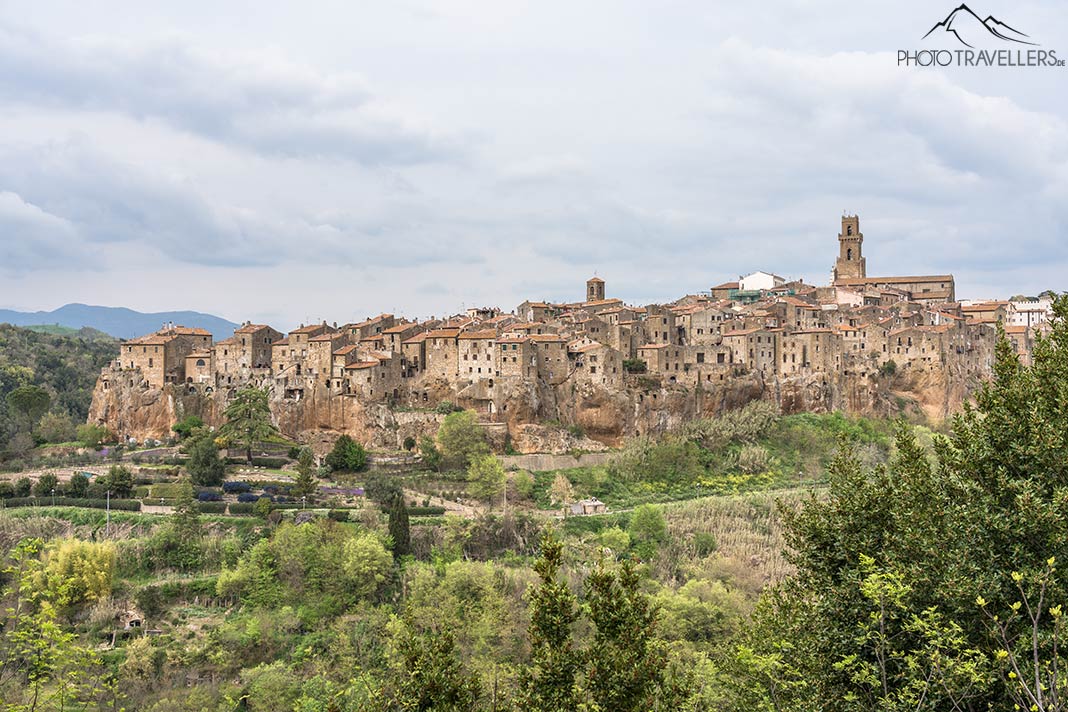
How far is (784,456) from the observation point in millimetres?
54531

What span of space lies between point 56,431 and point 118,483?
15560 mm

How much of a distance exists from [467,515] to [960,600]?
34.6m

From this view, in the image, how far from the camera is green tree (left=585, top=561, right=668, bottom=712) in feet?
39.1

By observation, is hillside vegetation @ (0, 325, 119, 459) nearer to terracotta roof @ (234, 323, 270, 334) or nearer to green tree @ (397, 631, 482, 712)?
terracotta roof @ (234, 323, 270, 334)

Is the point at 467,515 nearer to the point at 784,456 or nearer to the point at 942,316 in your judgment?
the point at 784,456

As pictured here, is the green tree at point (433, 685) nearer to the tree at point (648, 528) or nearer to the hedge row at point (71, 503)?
the tree at point (648, 528)

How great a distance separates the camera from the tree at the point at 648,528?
42.8m

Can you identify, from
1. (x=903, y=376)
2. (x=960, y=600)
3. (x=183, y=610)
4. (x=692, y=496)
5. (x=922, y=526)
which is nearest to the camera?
(x=960, y=600)

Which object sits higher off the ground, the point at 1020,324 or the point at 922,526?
the point at 1020,324

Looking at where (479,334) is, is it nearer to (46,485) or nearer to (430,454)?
(430,454)

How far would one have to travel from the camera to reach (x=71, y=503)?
4441cm

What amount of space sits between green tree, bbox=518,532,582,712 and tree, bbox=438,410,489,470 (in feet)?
120

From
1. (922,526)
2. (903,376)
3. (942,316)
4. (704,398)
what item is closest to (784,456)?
(704,398)

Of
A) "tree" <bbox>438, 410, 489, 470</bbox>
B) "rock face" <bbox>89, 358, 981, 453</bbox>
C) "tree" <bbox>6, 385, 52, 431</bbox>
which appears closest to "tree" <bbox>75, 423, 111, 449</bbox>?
"rock face" <bbox>89, 358, 981, 453</bbox>
